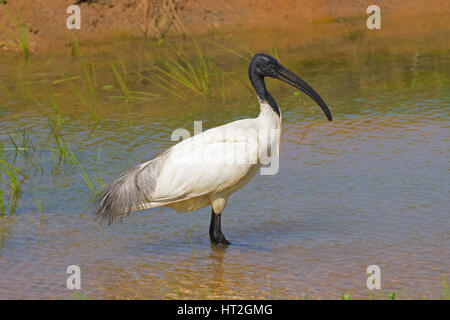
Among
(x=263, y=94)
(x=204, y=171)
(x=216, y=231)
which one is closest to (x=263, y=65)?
(x=263, y=94)

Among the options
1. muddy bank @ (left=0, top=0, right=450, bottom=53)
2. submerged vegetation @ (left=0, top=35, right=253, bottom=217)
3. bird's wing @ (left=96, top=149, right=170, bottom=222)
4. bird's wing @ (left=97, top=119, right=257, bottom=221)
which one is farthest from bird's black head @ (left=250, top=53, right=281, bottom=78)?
muddy bank @ (left=0, top=0, right=450, bottom=53)

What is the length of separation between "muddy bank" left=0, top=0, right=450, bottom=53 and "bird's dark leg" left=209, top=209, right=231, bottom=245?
7.46 m

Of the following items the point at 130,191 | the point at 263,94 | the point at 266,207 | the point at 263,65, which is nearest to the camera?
the point at 130,191

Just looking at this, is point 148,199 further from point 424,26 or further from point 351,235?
point 424,26

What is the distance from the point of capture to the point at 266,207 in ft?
21.2

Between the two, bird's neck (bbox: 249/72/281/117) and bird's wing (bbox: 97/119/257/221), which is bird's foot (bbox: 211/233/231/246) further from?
bird's neck (bbox: 249/72/281/117)

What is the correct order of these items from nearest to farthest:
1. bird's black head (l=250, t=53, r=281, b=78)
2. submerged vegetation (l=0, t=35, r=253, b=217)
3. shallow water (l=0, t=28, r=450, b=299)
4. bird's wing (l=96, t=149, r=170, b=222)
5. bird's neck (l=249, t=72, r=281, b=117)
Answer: shallow water (l=0, t=28, r=450, b=299) < bird's wing (l=96, t=149, r=170, b=222) < bird's neck (l=249, t=72, r=281, b=117) < bird's black head (l=250, t=53, r=281, b=78) < submerged vegetation (l=0, t=35, r=253, b=217)

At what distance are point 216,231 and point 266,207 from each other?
0.81 metres

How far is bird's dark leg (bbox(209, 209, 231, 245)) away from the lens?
575 centimetres

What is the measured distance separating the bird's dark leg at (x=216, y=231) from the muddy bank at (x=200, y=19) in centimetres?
746

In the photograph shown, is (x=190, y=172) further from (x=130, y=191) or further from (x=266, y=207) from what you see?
(x=266, y=207)
